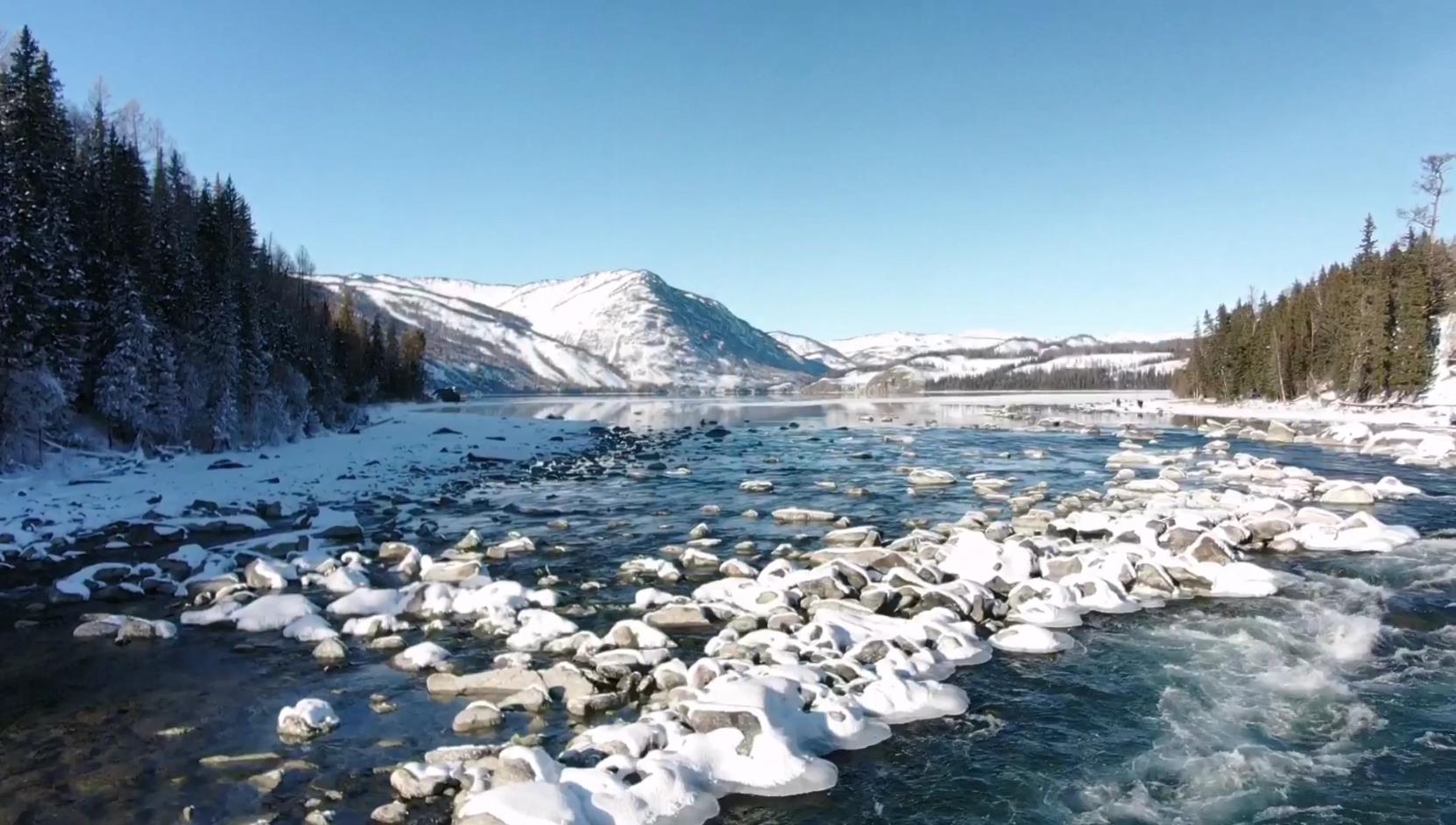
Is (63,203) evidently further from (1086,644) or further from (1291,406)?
(1291,406)

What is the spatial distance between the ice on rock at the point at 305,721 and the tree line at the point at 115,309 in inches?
1092

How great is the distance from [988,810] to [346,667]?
1020cm

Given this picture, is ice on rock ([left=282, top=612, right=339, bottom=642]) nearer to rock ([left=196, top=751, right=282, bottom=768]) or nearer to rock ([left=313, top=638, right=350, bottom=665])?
rock ([left=313, top=638, right=350, bottom=665])

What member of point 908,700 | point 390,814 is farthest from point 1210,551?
point 390,814

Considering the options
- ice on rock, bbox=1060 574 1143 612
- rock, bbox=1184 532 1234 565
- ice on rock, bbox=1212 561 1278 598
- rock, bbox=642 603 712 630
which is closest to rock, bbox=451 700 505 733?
rock, bbox=642 603 712 630

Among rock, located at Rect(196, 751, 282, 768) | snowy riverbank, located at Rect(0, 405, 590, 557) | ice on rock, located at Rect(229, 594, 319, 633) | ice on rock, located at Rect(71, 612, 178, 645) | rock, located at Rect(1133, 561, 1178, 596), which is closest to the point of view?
rock, located at Rect(196, 751, 282, 768)

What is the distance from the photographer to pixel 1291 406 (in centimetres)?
8406

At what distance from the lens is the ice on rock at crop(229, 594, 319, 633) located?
14.8m

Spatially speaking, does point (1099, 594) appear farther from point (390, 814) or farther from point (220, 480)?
point (220, 480)

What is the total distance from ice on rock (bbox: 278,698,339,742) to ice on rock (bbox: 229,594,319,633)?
4946 mm

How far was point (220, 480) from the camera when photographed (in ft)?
105

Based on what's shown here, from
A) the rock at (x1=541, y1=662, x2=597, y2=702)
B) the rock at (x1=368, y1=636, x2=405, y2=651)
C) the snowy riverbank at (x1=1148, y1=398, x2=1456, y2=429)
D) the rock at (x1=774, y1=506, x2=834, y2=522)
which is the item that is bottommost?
the rock at (x1=368, y1=636, x2=405, y2=651)

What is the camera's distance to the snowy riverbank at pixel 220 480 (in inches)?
946

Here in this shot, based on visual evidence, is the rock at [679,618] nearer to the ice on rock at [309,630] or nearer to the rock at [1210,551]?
the ice on rock at [309,630]
